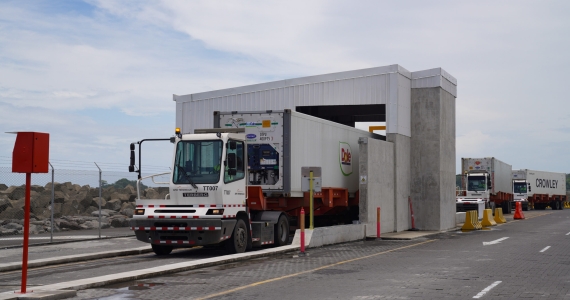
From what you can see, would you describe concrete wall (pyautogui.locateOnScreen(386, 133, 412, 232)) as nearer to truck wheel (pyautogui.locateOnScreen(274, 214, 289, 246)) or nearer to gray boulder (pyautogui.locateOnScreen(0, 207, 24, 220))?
truck wheel (pyautogui.locateOnScreen(274, 214, 289, 246))

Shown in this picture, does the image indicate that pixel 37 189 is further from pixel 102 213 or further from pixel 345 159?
pixel 345 159

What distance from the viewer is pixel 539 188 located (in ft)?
233

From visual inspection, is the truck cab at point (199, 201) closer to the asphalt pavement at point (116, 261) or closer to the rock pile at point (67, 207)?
the asphalt pavement at point (116, 261)

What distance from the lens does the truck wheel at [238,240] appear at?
61.9 feet

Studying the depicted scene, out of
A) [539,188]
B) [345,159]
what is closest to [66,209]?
[345,159]

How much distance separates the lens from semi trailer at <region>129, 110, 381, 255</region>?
1828cm

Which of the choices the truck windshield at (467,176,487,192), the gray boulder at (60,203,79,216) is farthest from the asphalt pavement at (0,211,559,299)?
the truck windshield at (467,176,487,192)

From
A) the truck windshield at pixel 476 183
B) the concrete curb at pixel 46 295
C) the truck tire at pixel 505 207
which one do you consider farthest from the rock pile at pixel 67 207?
the truck tire at pixel 505 207

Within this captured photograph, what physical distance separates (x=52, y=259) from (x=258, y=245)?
251 inches

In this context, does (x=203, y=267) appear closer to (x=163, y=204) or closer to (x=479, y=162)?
(x=163, y=204)

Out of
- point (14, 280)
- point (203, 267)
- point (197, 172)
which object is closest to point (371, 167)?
point (197, 172)

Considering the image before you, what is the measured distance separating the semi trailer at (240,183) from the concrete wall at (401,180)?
4995 mm

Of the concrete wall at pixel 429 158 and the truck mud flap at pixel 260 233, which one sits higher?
the concrete wall at pixel 429 158

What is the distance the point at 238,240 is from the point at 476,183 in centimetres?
3519
